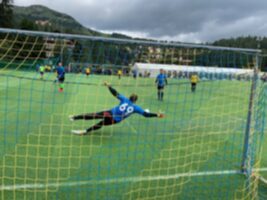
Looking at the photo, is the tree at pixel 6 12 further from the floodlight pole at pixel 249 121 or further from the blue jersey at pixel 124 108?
the floodlight pole at pixel 249 121

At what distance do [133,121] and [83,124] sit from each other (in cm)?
186

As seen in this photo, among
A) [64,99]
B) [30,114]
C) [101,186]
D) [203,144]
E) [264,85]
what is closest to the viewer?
[101,186]

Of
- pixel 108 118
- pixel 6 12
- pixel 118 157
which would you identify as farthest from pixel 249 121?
pixel 6 12

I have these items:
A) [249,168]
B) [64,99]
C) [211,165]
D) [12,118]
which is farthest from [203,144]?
[64,99]

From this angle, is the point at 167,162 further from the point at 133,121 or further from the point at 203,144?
the point at 133,121

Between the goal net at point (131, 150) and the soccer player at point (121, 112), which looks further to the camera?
the soccer player at point (121, 112)

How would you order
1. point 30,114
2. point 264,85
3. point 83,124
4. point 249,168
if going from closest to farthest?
point 249,168 < point 264,85 < point 83,124 < point 30,114

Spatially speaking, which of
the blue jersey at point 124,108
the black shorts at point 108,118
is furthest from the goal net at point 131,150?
the blue jersey at point 124,108

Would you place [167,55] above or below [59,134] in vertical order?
above

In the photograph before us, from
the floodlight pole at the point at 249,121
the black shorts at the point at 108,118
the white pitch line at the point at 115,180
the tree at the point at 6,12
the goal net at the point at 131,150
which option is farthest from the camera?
the tree at the point at 6,12

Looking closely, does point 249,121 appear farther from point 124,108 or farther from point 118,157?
point 124,108

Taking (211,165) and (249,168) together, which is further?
(211,165)

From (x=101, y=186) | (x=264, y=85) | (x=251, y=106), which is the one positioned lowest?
(x=101, y=186)

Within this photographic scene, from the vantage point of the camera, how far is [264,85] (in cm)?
629
